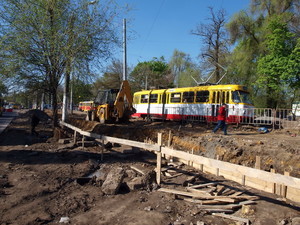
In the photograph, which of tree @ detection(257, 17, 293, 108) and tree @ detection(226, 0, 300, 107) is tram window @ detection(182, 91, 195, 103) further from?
tree @ detection(226, 0, 300, 107)

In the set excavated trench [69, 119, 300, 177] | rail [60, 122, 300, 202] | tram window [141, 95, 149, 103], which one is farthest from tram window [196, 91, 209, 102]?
rail [60, 122, 300, 202]

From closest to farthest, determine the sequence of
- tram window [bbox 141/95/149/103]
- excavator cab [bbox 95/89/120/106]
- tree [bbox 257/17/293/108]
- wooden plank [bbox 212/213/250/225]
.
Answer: wooden plank [bbox 212/213/250/225] → excavator cab [bbox 95/89/120/106] → tree [bbox 257/17/293/108] → tram window [bbox 141/95/149/103]

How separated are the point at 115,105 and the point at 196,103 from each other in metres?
6.18

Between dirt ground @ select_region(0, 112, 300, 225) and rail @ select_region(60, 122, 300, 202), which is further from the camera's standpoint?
dirt ground @ select_region(0, 112, 300, 225)

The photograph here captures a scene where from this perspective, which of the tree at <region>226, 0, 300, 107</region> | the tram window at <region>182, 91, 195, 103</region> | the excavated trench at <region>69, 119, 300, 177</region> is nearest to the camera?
the excavated trench at <region>69, 119, 300, 177</region>

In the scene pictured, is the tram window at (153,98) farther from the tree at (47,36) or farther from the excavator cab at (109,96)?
the tree at (47,36)

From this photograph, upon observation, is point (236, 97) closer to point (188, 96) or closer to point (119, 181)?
point (188, 96)

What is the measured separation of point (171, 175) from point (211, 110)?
10.6 metres

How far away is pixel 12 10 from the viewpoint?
1109cm

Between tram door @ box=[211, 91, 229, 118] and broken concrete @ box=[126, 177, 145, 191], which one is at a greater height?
tram door @ box=[211, 91, 229, 118]

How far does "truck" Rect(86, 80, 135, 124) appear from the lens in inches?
627

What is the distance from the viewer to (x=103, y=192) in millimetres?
5840

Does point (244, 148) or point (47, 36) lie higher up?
point (47, 36)

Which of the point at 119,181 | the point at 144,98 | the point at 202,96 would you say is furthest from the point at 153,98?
the point at 119,181
